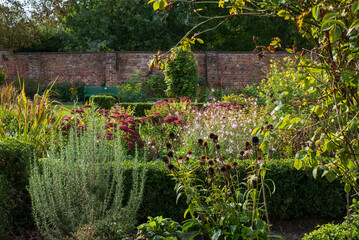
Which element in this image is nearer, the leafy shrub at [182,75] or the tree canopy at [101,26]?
the leafy shrub at [182,75]

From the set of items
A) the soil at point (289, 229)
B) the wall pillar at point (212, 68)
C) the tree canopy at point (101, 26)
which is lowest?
the soil at point (289, 229)

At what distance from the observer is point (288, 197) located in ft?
14.1

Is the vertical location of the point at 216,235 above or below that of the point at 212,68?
below

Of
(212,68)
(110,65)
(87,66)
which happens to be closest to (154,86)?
(110,65)

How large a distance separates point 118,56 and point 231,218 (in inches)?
650

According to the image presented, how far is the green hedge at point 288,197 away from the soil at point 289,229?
7 cm

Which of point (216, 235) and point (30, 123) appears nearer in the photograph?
point (216, 235)

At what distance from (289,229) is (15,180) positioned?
9.11ft

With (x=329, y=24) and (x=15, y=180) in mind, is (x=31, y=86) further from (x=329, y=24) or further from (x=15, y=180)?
(x=329, y=24)

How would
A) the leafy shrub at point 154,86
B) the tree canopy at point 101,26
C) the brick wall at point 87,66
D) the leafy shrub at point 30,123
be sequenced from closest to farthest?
the leafy shrub at point 30,123 → the leafy shrub at point 154,86 → the brick wall at point 87,66 → the tree canopy at point 101,26

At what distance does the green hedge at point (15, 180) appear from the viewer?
12.8 ft

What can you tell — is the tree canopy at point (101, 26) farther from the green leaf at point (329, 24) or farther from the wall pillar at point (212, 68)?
the green leaf at point (329, 24)

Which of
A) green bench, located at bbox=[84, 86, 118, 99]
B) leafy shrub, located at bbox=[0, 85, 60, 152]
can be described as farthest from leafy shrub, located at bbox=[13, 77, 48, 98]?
leafy shrub, located at bbox=[0, 85, 60, 152]

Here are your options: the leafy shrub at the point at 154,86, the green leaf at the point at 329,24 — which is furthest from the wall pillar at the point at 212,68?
the green leaf at the point at 329,24
